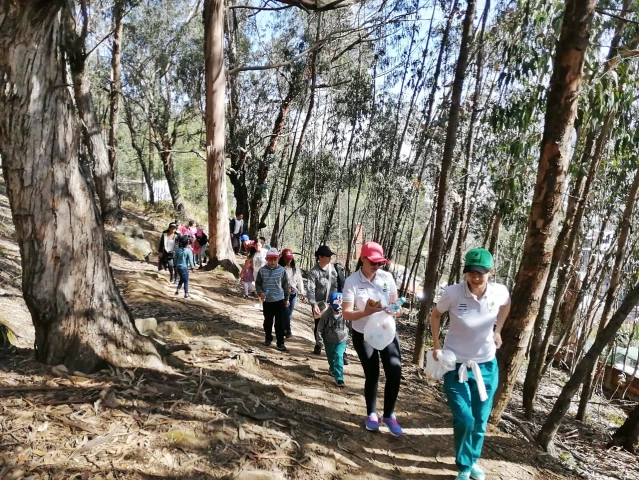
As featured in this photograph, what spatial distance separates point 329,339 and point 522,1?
476 centimetres

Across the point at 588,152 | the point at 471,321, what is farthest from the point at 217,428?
the point at 588,152

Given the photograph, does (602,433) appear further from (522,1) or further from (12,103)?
(12,103)

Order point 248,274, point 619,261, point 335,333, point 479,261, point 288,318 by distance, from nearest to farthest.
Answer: point 479,261, point 335,333, point 288,318, point 619,261, point 248,274

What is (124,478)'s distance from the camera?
2.42 m

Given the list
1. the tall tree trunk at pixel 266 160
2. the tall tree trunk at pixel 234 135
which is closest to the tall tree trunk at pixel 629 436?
the tall tree trunk at pixel 234 135

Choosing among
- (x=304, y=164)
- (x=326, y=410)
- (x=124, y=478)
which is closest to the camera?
(x=124, y=478)

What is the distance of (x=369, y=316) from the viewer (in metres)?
3.46

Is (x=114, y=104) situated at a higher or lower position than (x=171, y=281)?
higher

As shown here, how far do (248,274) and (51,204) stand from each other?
5.74 m

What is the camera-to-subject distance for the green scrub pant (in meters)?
2.88

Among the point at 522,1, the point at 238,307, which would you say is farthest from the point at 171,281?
the point at 522,1

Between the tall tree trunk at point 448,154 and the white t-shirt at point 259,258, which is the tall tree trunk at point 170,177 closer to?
the white t-shirt at point 259,258

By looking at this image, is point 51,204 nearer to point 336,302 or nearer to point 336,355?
point 336,302

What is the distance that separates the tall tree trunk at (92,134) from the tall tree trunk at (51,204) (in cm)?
806
